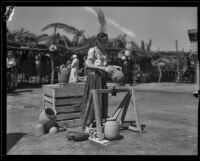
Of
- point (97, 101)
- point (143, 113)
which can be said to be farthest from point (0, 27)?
point (143, 113)

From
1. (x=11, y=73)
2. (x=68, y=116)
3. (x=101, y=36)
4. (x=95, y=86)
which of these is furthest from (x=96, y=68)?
(x=11, y=73)

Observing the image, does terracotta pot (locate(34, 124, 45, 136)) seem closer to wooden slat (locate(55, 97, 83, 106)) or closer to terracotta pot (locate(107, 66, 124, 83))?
wooden slat (locate(55, 97, 83, 106))

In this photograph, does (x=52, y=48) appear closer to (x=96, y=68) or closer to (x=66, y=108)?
(x=66, y=108)

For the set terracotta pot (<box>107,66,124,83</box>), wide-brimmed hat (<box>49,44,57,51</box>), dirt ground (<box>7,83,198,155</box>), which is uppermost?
wide-brimmed hat (<box>49,44,57,51</box>)

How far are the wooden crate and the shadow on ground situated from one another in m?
0.77

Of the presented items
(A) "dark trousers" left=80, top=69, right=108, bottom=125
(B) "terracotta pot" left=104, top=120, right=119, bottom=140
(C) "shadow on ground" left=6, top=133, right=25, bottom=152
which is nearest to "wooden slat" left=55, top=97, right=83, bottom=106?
(A) "dark trousers" left=80, top=69, right=108, bottom=125

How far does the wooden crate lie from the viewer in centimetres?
573

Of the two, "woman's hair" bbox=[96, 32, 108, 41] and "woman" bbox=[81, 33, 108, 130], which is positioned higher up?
"woman's hair" bbox=[96, 32, 108, 41]

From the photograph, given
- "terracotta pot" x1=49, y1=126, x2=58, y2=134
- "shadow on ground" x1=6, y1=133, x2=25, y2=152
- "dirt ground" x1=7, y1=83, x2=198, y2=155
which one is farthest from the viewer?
"terracotta pot" x1=49, y1=126, x2=58, y2=134

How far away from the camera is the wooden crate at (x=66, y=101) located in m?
5.73

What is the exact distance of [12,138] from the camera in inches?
201

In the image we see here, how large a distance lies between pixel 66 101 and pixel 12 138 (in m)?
1.27
